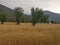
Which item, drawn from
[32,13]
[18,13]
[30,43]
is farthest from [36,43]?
[18,13]

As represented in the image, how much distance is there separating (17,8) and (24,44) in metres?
A: 79.2

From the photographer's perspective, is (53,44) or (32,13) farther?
(32,13)

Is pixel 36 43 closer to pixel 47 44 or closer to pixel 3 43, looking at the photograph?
pixel 47 44

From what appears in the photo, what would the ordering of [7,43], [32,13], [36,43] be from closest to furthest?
[7,43]
[36,43]
[32,13]

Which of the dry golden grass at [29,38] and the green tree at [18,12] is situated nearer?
the dry golden grass at [29,38]

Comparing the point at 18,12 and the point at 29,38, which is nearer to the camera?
the point at 29,38

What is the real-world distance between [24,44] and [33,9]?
42.5 metres

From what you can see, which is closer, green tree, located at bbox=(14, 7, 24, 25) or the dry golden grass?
the dry golden grass

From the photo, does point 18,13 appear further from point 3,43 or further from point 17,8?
point 3,43

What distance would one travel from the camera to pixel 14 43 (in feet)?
38.9

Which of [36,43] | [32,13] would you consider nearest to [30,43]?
[36,43]

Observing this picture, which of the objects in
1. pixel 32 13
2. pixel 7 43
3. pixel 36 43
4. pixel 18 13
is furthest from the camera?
pixel 18 13

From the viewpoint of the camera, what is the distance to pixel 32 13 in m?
51.7

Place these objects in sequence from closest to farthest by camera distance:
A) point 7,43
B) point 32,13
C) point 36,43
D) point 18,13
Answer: point 7,43 → point 36,43 → point 32,13 → point 18,13
